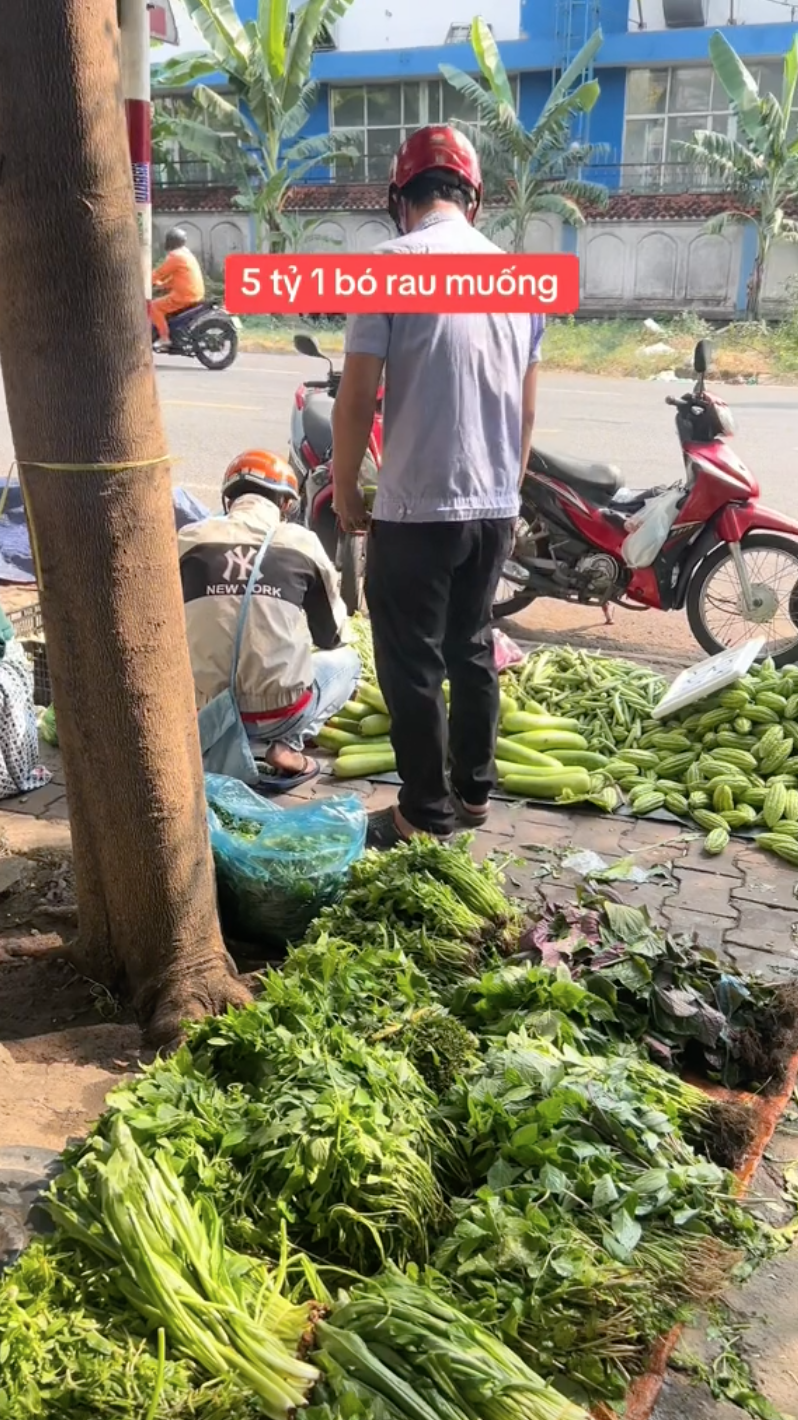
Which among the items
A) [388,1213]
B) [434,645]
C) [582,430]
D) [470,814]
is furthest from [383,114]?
[388,1213]

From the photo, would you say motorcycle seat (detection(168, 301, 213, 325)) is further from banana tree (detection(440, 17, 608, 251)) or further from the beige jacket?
the beige jacket

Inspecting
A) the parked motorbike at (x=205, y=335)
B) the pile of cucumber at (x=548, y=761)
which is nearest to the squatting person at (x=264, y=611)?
the pile of cucumber at (x=548, y=761)

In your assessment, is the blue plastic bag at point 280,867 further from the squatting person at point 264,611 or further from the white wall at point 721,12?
the white wall at point 721,12

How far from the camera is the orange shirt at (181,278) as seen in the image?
624 inches

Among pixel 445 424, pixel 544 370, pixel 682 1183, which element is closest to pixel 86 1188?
pixel 682 1183

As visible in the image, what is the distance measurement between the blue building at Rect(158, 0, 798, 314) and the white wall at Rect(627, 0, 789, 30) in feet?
0.07

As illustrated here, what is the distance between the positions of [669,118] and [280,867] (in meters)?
24.8

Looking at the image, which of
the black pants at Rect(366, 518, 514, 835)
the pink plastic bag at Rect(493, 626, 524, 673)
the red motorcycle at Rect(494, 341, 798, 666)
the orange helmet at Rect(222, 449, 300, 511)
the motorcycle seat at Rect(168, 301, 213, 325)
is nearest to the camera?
the black pants at Rect(366, 518, 514, 835)

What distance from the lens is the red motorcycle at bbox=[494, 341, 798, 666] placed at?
581 cm

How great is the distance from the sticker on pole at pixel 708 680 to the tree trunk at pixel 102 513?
251 cm

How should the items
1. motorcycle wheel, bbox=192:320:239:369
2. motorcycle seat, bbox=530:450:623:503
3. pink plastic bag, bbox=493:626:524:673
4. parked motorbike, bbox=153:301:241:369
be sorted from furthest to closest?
motorcycle wheel, bbox=192:320:239:369
parked motorbike, bbox=153:301:241:369
motorcycle seat, bbox=530:450:623:503
pink plastic bag, bbox=493:626:524:673

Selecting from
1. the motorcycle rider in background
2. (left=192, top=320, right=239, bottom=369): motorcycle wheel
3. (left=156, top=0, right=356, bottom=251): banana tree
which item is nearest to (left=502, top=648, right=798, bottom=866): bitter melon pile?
the motorcycle rider in background

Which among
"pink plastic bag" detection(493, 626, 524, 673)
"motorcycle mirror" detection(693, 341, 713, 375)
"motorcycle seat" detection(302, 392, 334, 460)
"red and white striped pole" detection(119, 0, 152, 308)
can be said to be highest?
"red and white striped pole" detection(119, 0, 152, 308)

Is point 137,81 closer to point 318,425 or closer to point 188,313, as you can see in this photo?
point 318,425
